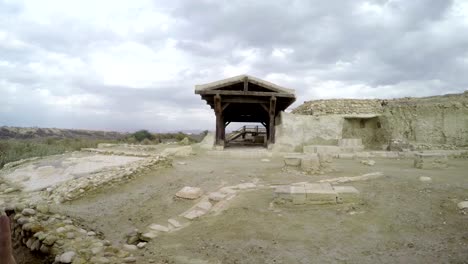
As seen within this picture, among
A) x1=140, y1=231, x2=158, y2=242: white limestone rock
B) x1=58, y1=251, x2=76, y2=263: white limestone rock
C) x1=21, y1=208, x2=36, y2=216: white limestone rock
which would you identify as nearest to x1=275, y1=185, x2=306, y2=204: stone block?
x1=140, y1=231, x2=158, y2=242: white limestone rock

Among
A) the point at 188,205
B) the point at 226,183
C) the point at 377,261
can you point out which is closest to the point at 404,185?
the point at 377,261

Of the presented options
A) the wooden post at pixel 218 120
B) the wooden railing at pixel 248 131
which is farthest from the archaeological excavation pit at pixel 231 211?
the wooden railing at pixel 248 131

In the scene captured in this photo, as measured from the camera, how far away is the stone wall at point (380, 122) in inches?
569

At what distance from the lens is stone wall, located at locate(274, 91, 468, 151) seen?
14.4m

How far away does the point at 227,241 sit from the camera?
15.0 feet

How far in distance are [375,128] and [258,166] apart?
9098 millimetres

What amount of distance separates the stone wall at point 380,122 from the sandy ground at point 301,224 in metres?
6.72

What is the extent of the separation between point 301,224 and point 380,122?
1291 cm

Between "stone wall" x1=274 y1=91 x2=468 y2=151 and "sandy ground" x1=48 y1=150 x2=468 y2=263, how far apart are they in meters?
6.72

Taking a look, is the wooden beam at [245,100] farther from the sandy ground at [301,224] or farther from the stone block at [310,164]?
the sandy ground at [301,224]

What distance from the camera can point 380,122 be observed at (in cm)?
1597

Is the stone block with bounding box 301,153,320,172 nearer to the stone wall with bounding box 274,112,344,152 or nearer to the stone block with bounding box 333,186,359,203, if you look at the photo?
the stone block with bounding box 333,186,359,203

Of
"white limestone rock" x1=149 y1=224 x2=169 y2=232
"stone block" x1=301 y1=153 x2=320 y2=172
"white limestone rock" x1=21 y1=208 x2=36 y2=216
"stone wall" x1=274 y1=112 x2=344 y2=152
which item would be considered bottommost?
"white limestone rock" x1=149 y1=224 x2=169 y2=232

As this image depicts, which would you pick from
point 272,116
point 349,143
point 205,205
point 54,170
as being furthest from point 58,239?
point 349,143
